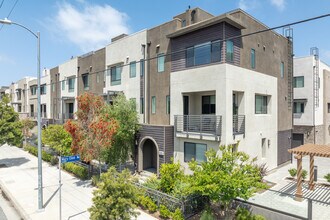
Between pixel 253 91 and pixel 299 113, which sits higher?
pixel 253 91

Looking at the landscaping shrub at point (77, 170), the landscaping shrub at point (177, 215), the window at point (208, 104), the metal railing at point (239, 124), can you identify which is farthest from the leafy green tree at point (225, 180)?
the landscaping shrub at point (77, 170)

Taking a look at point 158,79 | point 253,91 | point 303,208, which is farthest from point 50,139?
point 303,208

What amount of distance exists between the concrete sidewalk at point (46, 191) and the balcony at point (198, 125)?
235 inches

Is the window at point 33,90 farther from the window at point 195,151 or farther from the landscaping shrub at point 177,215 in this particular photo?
the landscaping shrub at point 177,215

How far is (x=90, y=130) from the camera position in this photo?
1455 cm

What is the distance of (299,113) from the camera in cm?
2738

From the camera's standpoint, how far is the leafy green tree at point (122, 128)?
53.4 ft

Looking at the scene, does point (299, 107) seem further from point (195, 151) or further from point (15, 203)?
point (15, 203)

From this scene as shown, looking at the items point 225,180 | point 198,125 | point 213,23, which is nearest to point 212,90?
point 198,125

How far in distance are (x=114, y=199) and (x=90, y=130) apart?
6.98 m

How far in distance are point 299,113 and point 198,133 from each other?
62.5 ft

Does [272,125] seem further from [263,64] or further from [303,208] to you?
[303,208]

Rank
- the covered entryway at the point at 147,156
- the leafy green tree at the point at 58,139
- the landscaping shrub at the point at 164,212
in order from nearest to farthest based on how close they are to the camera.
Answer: the landscaping shrub at the point at 164,212 < the covered entryway at the point at 147,156 < the leafy green tree at the point at 58,139

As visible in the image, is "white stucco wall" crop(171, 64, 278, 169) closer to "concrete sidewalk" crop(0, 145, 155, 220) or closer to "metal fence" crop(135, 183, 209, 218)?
"metal fence" crop(135, 183, 209, 218)
